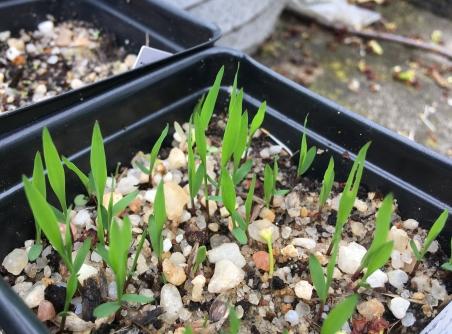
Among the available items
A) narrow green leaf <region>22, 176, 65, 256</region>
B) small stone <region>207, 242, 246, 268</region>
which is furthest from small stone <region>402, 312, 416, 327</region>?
narrow green leaf <region>22, 176, 65, 256</region>

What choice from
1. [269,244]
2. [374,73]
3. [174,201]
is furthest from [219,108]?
[374,73]

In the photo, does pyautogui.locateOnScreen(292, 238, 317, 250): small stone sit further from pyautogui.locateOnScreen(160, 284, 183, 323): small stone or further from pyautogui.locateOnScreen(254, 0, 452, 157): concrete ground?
pyautogui.locateOnScreen(254, 0, 452, 157): concrete ground

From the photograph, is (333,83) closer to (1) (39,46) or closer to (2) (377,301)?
(1) (39,46)

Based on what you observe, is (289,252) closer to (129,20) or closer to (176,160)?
(176,160)

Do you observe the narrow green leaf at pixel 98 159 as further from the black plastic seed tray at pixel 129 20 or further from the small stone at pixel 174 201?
the black plastic seed tray at pixel 129 20

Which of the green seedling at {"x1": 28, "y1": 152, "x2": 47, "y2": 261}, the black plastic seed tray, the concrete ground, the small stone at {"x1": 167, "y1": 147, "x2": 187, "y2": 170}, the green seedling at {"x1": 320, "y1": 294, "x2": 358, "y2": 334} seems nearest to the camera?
the green seedling at {"x1": 320, "y1": 294, "x2": 358, "y2": 334}

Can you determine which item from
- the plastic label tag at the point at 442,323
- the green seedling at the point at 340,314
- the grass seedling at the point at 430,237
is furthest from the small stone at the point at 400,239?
the green seedling at the point at 340,314
